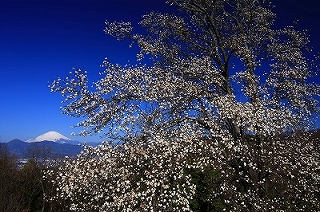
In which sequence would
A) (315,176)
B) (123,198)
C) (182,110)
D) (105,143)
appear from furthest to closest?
1. (182,110)
2. (315,176)
3. (105,143)
4. (123,198)

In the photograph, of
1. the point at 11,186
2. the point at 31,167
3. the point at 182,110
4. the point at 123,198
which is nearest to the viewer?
the point at 123,198

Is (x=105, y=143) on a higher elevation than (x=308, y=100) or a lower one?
lower

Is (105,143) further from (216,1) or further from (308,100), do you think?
(308,100)

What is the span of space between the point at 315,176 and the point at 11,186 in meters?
41.1

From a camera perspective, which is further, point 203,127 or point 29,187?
point 29,187

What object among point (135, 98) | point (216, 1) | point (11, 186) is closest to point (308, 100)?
point (216, 1)

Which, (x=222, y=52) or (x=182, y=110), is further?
(x=222, y=52)

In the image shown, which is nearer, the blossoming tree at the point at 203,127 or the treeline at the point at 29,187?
Answer: the blossoming tree at the point at 203,127

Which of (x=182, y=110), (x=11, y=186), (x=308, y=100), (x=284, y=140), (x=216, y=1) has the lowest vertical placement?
(x=11, y=186)

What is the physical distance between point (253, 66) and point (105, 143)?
9.16 meters

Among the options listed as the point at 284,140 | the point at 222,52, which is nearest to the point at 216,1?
the point at 222,52

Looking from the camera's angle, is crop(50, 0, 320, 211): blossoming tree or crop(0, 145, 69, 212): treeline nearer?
crop(50, 0, 320, 211): blossoming tree

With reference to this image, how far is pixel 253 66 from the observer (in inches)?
639

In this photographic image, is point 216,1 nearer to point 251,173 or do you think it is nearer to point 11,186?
point 251,173
